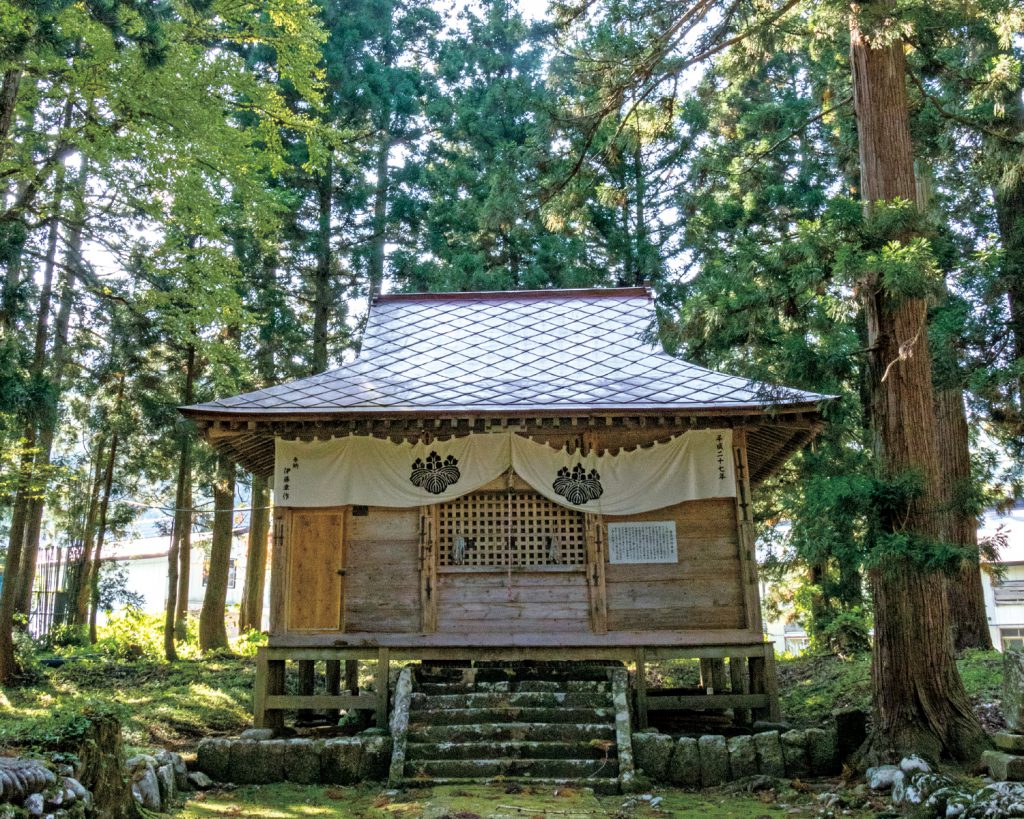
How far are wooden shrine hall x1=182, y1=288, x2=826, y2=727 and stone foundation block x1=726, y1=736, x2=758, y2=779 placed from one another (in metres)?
1.87

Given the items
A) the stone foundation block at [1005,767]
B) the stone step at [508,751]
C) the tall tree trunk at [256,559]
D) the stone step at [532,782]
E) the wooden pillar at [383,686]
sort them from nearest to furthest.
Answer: the stone foundation block at [1005,767]
the stone step at [532,782]
the stone step at [508,751]
the wooden pillar at [383,686]
the tall tree trunk at [256,559]

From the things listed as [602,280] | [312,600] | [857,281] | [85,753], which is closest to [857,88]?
[857,281]

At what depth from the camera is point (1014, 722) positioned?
22.5 ft

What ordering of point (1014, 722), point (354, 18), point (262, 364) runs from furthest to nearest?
point (354, 18), point (262, 364), point (1014, 722)

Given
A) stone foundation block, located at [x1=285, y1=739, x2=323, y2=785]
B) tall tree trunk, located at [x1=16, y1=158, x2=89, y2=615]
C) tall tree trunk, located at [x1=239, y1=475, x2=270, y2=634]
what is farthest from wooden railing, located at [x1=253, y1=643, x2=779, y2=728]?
tall tree trunk, located at [x1=239, y1=475, x2=270, y2=634]

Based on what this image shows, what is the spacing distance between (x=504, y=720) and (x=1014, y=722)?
15.7 ft

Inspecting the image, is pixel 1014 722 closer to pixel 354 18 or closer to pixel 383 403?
pixel 383 403

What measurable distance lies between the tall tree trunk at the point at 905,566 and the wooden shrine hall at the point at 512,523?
6.58ft

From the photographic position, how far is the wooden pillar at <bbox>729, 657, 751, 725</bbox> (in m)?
10.9

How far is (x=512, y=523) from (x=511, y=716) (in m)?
2.58

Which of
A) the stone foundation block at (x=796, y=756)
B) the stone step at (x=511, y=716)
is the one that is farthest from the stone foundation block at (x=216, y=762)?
the stone foundation block at (x=796, y=756)

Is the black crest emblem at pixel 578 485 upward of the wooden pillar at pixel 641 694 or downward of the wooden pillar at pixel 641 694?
upward

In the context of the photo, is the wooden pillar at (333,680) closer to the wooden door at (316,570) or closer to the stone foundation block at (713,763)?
the wooden door at (316,570)

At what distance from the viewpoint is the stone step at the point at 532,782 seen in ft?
26.0
